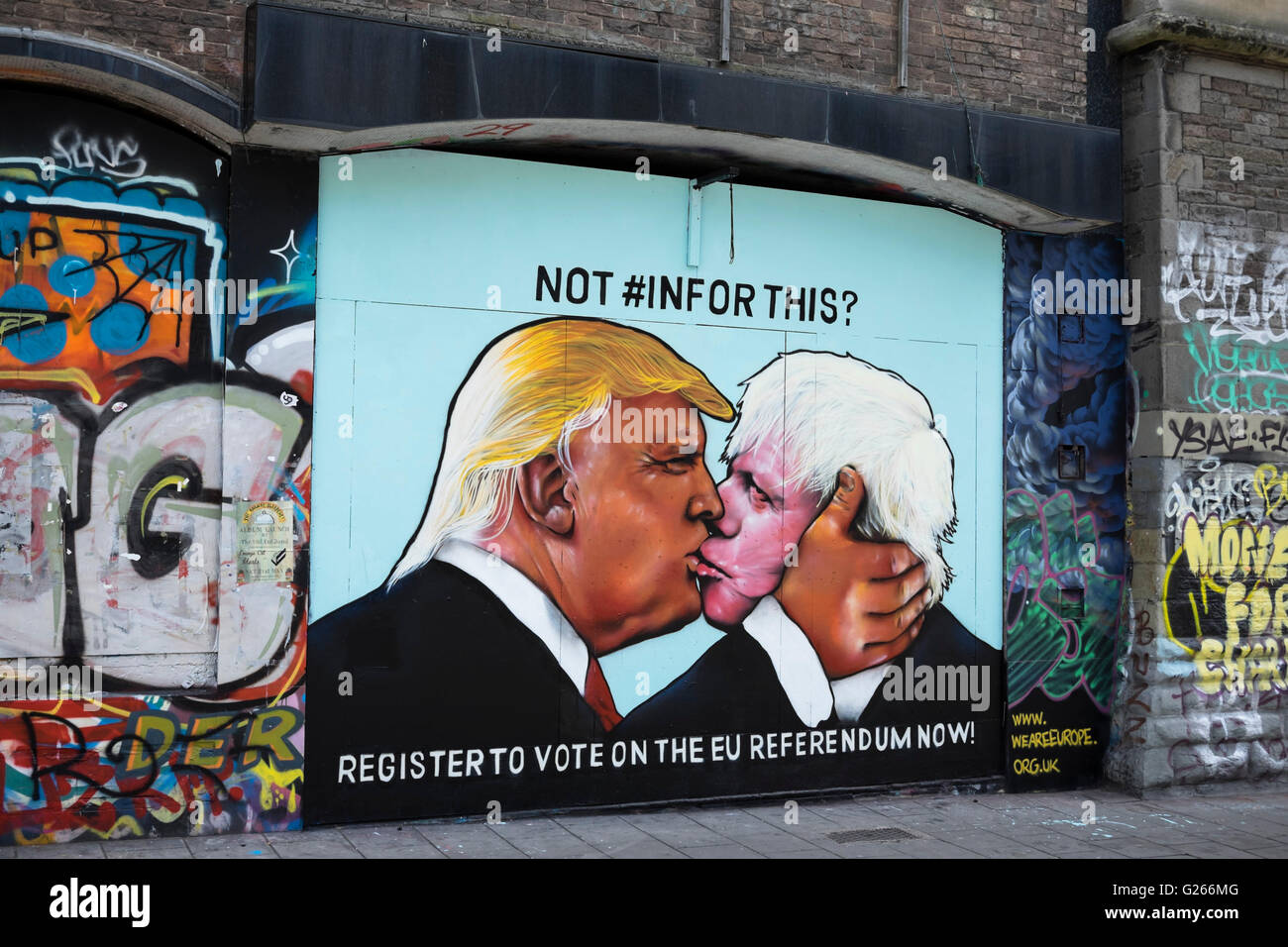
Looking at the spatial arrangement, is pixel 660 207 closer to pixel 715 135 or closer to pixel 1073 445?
pixel 715 135

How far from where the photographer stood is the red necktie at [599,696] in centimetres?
762

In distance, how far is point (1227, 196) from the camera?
29.6ft

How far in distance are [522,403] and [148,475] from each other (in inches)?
82.1

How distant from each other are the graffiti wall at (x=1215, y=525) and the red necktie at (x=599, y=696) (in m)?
3.66

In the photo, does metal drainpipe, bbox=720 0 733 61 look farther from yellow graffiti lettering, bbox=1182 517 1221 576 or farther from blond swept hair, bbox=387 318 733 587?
yellow graffiti lettering, bbox=1182 517 1221 576

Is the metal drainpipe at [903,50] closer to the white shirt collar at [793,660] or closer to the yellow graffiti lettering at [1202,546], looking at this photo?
the white shirt collar at [793,660]

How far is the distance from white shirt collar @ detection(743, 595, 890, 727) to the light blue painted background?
0.40m

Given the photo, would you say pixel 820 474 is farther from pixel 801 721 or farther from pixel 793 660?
pixel 801 721

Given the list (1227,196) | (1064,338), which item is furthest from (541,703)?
(1227,196)

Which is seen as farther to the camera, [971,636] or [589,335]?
[971,636]

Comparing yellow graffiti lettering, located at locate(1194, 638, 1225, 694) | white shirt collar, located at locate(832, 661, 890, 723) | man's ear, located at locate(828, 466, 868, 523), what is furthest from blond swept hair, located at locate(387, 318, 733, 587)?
yellow graffiti lettering, located at locate(1194, 638, 1225, 694)

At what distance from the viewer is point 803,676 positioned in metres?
8.17

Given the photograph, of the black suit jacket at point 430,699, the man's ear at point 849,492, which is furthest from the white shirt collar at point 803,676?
the black suit jacket at point 430,699

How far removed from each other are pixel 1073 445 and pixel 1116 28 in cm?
289
